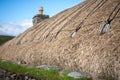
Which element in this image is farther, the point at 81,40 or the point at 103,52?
the point at 81,40

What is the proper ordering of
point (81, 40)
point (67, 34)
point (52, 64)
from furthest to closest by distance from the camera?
point (67, 34), point (52, 64), point (81, 40)

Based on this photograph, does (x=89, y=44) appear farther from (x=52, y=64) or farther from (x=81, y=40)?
(x=52, y=64)

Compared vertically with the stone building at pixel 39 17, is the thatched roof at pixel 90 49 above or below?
below

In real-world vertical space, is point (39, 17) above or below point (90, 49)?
above

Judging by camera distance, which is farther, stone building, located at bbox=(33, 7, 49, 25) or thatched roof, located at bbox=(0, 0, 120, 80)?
stone building, located at bbox=(33, 7, 49, 25)

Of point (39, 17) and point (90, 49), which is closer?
point (90, 49)

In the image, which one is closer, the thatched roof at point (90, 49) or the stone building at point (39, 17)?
the thatched roof at point (90, 49)

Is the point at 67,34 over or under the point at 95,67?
over

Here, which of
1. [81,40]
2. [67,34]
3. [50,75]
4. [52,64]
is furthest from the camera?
[67,34]

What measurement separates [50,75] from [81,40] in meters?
2.01

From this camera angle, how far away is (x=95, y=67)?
6.19 m

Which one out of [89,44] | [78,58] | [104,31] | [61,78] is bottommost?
[61,78]

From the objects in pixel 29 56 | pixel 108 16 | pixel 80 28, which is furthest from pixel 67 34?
pixel 29 56

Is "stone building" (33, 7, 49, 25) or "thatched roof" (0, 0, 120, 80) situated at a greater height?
"stone building" (33, 7, 49, 25)
